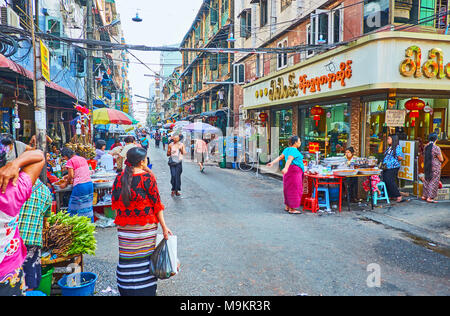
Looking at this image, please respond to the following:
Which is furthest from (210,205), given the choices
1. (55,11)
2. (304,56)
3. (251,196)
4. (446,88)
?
(55,11)

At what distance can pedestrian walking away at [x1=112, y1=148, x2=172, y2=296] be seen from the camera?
12.1 feet

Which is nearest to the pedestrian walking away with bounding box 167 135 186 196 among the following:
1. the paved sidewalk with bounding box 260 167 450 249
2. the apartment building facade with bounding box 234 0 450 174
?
the paved sidewalk with bounding box 260 167 450 249

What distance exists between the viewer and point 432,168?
952 cm

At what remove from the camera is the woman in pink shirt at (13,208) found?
2.49 meters

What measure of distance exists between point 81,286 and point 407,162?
30.8 ft

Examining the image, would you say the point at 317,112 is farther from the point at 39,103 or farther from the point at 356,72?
the point at 39,103

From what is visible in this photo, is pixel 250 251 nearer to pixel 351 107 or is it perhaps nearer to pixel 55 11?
pixel 351 107

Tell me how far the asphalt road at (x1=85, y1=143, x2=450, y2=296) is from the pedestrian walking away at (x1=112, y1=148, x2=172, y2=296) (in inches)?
25.9

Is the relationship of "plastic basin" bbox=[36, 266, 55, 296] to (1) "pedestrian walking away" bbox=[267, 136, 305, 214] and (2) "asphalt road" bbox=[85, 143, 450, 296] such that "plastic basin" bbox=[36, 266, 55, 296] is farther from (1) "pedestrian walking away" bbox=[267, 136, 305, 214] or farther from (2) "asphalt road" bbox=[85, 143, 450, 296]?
(1) "pedestrian walking away" bbox=[267, 136, 305, 214]

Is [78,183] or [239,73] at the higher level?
[239,73]

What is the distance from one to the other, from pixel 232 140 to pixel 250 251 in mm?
13630

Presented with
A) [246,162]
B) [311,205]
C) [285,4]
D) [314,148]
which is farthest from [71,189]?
[285,4]

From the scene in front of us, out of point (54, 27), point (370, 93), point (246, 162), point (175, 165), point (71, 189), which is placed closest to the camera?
point (71, 189)
